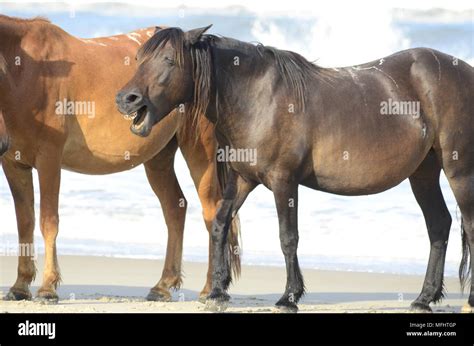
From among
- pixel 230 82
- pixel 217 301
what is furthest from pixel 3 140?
pixel 217 301

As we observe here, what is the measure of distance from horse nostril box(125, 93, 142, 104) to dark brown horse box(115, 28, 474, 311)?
10mm

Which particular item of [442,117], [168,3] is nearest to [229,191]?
[442,117]

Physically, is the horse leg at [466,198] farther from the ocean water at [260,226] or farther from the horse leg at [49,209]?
the horse leg at [49,209]

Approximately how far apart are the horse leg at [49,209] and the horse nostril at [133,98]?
1.61 m

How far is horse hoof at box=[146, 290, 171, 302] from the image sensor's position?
10461mm

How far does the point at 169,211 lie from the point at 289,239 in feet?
8.99

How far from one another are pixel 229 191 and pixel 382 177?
3.96 feet

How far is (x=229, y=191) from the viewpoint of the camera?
8930 mm

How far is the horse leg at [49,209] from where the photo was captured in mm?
9688

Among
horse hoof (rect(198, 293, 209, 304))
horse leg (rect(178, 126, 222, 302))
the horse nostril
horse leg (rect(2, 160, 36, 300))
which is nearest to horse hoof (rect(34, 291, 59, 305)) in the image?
horse leg (rect(2, 160, 36, 300))

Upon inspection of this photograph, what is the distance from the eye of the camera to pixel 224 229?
8.88 metres

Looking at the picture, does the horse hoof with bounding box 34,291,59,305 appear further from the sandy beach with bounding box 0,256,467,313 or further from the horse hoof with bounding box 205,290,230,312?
the horse hoof with bounding box 205,290,230,312
